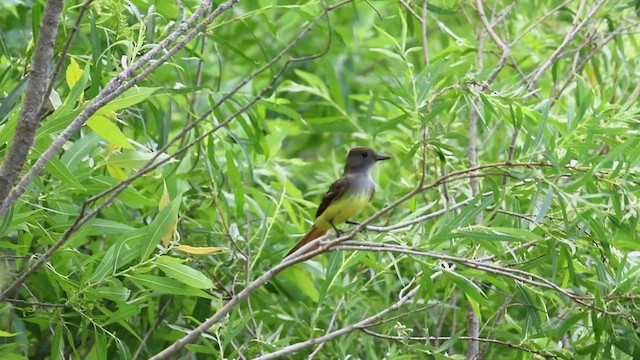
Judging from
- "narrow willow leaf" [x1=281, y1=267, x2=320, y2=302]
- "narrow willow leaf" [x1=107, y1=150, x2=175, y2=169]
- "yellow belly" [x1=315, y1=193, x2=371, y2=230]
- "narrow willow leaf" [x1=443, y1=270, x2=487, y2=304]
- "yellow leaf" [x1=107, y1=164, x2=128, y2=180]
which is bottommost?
"narrow willow leaf" [x1=281, y1=267, x2=320, y2=302]

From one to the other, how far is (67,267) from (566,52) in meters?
1.93

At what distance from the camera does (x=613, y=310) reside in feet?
9.12

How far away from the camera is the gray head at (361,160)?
3922 millimetres

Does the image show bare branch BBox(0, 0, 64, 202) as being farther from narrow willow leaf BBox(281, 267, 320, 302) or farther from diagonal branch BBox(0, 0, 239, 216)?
narrow willow leaf BBox(281, 267, 320, 302)

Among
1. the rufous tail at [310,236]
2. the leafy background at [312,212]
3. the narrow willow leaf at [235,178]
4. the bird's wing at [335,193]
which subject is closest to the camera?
the leafy background at [312,212]

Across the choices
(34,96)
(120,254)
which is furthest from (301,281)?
(34,96)

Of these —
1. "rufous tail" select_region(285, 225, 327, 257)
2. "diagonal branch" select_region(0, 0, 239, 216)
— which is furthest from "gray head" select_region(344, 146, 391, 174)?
"diagonal branch" select_region(0, 0, 239, 216)

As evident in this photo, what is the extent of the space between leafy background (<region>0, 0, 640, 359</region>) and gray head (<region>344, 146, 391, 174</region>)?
0.42 ft

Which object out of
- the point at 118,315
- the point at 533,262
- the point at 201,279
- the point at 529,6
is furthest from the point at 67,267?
the point at 529,6

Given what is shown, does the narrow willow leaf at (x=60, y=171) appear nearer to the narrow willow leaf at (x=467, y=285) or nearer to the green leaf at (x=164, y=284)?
the green leaf at (x=164, y=284)

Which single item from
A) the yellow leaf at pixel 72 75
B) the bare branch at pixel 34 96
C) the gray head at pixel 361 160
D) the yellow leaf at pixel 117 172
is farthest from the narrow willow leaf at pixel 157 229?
the gray head at pixel 361 160

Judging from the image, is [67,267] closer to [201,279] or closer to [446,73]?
[201,279]

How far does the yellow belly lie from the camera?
3.75m

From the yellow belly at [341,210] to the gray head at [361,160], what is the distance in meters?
0.14
